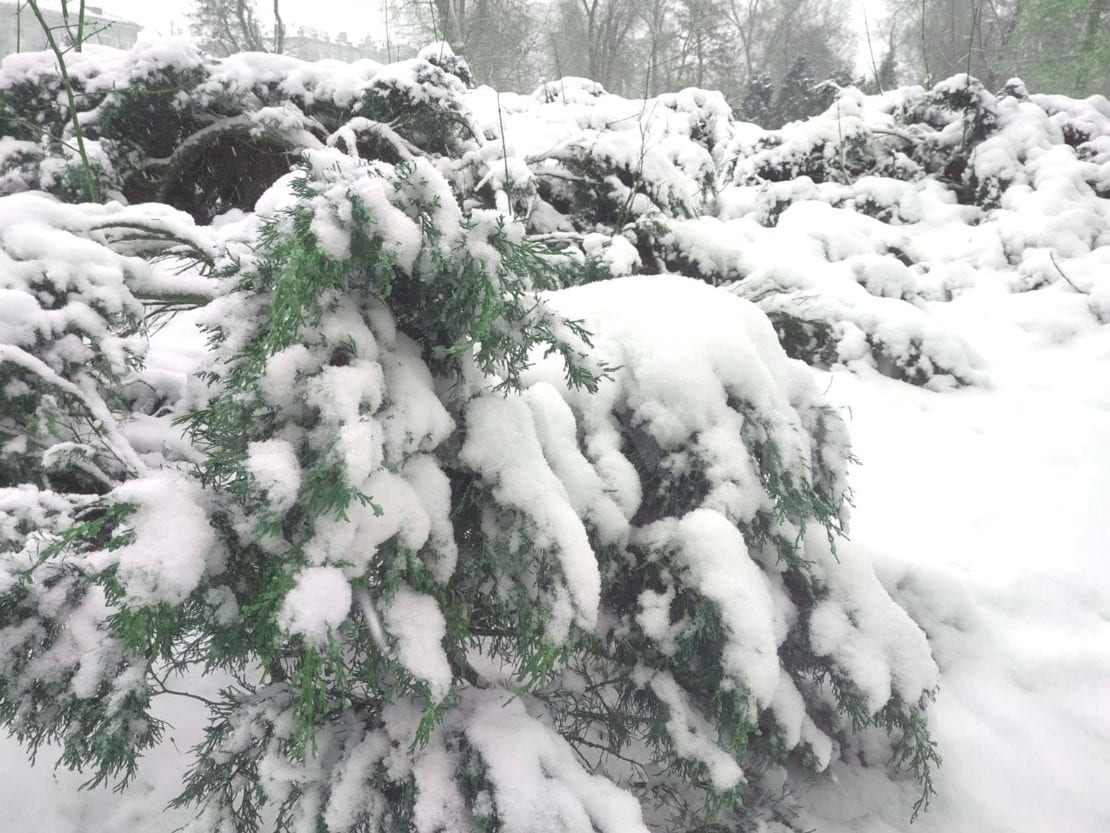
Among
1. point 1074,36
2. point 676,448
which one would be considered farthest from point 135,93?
point 1074,36

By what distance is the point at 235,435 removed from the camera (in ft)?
3.34

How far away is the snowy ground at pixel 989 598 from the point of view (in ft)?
5.02

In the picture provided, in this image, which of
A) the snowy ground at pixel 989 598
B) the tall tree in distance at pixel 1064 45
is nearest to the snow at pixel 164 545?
the snowy ground at pixel 989 598

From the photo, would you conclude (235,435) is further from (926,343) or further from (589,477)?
(926,343)

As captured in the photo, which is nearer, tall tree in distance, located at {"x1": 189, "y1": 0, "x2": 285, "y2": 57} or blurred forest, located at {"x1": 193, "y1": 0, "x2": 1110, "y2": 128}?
blurred forest, located at {"x1": 193, "y1": 0, "x2": 1110, "y2": 128}

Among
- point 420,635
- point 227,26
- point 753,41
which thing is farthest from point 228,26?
point 753,41

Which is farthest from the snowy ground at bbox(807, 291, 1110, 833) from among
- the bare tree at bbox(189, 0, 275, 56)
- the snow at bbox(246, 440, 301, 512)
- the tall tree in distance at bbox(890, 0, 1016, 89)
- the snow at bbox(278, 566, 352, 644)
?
the bare tree at bbox(189, 0, 275, 56)

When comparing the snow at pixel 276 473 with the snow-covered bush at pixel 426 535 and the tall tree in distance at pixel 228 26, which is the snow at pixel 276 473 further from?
the tall tree in distance at pixel 228 26

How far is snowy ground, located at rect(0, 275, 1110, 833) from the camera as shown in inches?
60.3

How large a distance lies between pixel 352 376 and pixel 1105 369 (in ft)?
14.4

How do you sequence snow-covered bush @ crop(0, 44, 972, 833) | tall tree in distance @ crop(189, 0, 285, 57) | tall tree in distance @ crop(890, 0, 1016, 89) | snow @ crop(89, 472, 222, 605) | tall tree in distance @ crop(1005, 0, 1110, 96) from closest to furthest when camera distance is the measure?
snow @ crop(89, 472, 222, 605) → snow-covered bush @ crop(0, 44, 972, 833) → tall tree in distance @ crop(890, 0, 1016, 89) → tall tree in distance @ crop(1005, 0, 1110, 96) → tall tree in distance @ crop(189, 0, 285, 57)

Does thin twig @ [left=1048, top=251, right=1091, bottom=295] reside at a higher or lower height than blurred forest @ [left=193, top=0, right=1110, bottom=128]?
lower

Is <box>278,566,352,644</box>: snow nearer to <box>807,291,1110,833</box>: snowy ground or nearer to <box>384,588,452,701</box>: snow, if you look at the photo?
<box>384,588,452,701</box>: snow

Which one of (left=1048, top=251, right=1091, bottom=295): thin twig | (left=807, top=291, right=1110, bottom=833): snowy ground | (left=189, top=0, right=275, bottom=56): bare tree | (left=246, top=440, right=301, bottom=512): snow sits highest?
(left=189, top=0, right=275, bottom=56): bare tree
